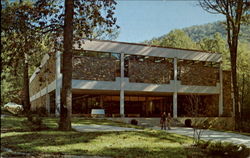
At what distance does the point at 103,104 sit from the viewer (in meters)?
35.8

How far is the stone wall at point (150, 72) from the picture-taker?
2964 centimetres

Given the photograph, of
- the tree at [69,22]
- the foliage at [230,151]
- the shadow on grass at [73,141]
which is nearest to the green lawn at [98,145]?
the shadow on grass at [73,141]

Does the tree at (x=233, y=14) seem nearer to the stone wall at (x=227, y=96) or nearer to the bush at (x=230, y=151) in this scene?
the stone wall at (x=227, y=96)

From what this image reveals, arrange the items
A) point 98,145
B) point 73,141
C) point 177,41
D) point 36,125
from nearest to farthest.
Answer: point 98,145 < point 73,141 < point 36,125 < point 177,41

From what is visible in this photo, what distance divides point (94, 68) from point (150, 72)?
19.9 ft

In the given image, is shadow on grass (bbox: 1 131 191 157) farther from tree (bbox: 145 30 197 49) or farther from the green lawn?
tree (bbox: 145 30 197 49)

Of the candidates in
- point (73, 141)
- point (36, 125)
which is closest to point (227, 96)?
point (36, 125)

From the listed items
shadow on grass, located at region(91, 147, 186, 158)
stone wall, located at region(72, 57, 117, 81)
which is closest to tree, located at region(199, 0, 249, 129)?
stone wall, located at region(72, 57, 117, 81)

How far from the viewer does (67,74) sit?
14461 millimetres

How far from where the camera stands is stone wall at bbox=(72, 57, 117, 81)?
89.2ft

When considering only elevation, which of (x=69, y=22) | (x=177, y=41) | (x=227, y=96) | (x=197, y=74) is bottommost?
(x=227, y=96)

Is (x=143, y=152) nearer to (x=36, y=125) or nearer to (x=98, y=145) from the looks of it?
(x=98, y=145)

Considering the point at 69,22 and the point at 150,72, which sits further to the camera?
the point at 150,72

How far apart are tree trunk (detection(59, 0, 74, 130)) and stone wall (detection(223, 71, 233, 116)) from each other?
24.0 m
